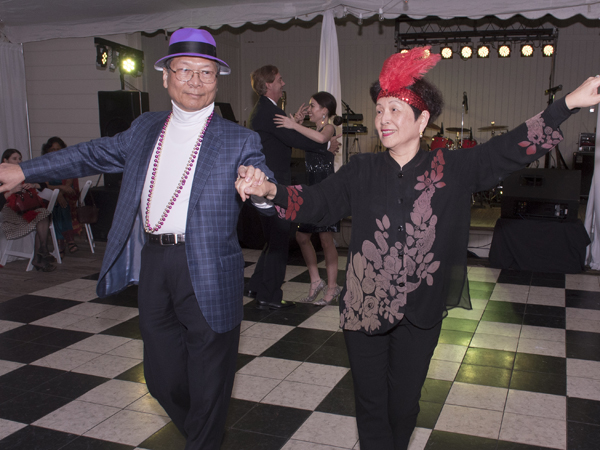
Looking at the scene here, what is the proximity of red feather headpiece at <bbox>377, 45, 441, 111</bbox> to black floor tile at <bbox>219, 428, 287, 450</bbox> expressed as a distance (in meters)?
1.49

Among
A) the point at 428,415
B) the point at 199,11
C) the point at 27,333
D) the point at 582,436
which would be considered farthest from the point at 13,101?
the point at 582,436

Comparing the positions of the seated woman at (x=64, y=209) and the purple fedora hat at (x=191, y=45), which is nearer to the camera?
the purple fedora hat at (x=191, y=45)

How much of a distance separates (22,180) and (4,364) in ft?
5.91

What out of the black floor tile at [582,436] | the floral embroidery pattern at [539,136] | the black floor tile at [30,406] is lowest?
the black floor tile at [30,406]

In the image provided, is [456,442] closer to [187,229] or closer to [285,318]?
[187,229]

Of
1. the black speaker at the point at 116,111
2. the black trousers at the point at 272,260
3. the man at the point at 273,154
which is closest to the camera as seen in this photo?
the man at the point at 273,154

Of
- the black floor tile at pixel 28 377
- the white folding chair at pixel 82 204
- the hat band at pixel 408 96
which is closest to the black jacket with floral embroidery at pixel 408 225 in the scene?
the hat band at pixel 408 96

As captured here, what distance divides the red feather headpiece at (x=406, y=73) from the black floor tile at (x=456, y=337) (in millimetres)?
2144

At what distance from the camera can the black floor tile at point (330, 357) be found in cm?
318

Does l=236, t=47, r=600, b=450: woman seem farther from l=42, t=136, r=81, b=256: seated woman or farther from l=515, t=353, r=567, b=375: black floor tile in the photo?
l=42, t=136, r=81, b=256: seated woman

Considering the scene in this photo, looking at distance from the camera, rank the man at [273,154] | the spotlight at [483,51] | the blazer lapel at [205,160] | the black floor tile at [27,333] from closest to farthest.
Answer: the blazer lapel at [205,160], the black floor tile at [27,333], the man at [273,154], the spotlight at [483,51]

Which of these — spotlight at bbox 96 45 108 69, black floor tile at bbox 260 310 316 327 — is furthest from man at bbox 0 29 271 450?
spotlight at bbox 96 45 108 69

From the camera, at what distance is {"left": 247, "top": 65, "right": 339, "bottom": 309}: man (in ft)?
12.3

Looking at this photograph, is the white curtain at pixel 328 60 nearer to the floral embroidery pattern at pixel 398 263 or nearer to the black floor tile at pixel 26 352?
the black floor tile at pixel 26 352
